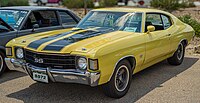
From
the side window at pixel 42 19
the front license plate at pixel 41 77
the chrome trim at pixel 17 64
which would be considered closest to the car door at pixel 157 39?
the front license plate at pixel 41 77

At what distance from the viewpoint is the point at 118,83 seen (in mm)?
4223

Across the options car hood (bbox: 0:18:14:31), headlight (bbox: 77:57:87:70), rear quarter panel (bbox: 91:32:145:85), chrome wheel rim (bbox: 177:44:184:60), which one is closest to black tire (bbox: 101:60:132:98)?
rear quarter panel (bbox: 91:32:145:85)

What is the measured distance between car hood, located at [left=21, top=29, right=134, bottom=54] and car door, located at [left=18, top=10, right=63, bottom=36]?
150 cm

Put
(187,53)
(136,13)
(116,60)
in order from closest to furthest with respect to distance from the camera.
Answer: (116,60) < (136,13) < (187,53)

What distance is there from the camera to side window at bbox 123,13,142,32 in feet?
15.6

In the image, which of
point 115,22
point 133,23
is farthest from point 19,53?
point 133,23

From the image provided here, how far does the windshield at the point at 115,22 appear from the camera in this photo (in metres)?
4.79

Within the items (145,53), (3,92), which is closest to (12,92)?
(3,92)

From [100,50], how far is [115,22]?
4.50 ft

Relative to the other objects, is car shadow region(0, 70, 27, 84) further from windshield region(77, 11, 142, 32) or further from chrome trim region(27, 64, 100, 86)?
windshield region(77, 11, 142, 32)

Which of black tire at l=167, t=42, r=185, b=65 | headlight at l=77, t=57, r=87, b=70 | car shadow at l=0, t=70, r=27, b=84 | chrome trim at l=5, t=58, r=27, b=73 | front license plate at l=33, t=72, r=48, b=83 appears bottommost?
car shadow at l=0, t=70, r=27, b=84

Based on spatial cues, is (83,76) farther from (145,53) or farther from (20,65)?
(145,53)

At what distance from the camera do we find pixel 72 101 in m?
4.08

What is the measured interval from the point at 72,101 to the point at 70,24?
10.6 feet
